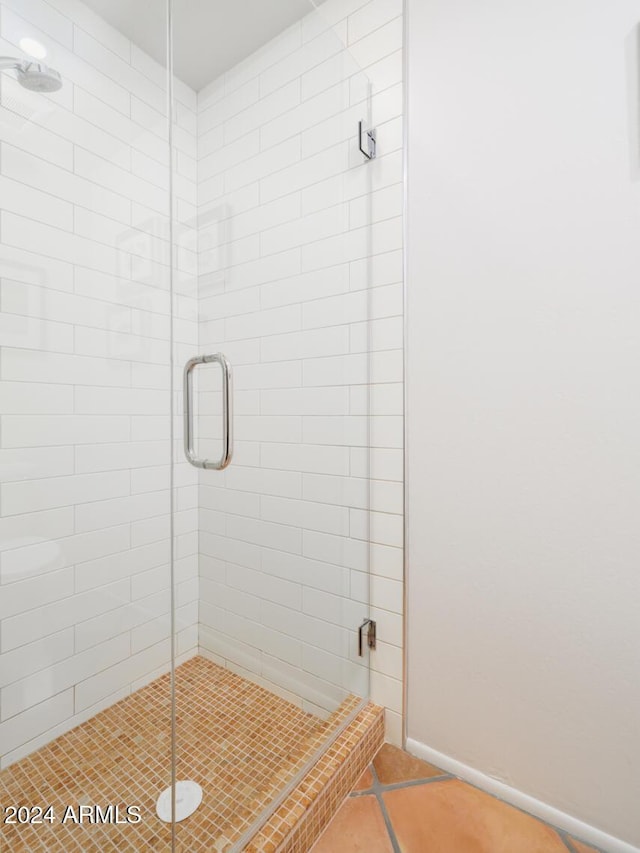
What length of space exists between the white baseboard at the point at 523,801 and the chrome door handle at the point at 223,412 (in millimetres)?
1096

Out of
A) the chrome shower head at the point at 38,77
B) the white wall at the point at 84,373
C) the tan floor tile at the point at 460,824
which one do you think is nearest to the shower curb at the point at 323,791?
the tan floor tile at the point at 460,824

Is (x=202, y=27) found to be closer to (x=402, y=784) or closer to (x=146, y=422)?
(x=146, y=422)

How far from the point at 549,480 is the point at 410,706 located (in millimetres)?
830

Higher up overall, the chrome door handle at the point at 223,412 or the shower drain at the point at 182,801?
the chrome door handle at the point at 223,412

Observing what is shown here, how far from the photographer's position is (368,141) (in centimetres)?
138

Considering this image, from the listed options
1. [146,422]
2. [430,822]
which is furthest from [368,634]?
[146,422]

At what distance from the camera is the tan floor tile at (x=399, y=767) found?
127 cm

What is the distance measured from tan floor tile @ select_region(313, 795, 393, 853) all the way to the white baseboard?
9.1 inches

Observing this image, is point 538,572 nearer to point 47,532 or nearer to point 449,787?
point 449,787

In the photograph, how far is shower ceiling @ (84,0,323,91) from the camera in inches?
37.0

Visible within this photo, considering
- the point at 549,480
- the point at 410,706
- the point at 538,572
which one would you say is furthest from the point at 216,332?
the point at 410,706

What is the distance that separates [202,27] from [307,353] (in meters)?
0.81

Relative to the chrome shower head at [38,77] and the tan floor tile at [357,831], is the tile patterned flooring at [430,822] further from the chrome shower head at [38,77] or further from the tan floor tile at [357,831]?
→ the chrome shower head at [38,77]

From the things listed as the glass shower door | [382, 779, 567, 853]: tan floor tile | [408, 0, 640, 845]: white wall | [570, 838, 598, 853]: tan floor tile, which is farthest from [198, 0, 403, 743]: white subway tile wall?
[570, 838, 598, 853]: tan floor tile
